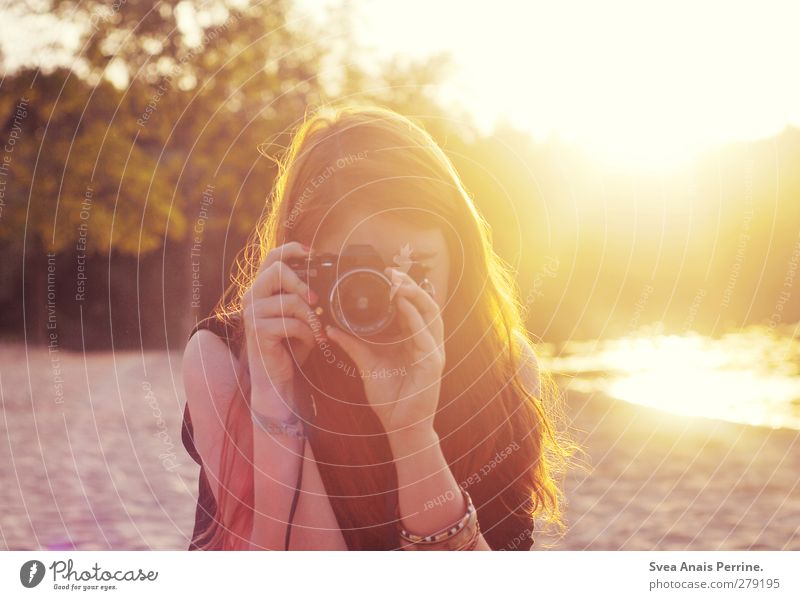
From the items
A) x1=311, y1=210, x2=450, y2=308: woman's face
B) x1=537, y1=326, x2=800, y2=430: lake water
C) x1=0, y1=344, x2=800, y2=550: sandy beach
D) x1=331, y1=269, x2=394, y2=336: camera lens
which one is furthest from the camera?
x1=537, y1=326, x2=800, y2=430: lake water

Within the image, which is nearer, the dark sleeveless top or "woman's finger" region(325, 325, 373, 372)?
"woman's finger" region(325, 325, 373, 372)

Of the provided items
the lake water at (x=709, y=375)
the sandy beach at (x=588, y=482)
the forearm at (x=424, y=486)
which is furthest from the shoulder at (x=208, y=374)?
the sandy beach at (x=588, y=482)

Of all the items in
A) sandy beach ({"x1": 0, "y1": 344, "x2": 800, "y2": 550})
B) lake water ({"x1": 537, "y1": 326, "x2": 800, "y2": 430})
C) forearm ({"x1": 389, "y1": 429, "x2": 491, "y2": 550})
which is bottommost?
forearm ({"x1": 389, "y1": 429, "x2": 491, "y2": 550})

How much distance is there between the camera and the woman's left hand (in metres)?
1.58

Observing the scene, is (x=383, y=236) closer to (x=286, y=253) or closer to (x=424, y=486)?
(x=286, y=253)

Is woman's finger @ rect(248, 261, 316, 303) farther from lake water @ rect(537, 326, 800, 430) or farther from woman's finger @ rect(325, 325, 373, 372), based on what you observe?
lake water @ rect(537, 326, 800, 430)

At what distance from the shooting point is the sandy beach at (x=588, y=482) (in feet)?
12.1

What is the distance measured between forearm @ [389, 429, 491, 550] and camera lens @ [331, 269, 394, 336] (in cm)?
22

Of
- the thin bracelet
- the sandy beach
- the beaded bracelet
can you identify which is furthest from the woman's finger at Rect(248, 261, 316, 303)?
the sandy beach

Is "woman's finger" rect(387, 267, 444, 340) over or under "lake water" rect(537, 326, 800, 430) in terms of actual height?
under

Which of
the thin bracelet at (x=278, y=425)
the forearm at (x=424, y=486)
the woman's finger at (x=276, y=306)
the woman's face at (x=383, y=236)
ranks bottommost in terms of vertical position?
the forearm at (x=424, y=486)

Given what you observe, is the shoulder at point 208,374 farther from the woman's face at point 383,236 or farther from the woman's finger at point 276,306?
the woman's face at point 383,236

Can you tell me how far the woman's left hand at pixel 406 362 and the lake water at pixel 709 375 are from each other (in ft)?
5.97

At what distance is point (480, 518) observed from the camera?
6.09ft
